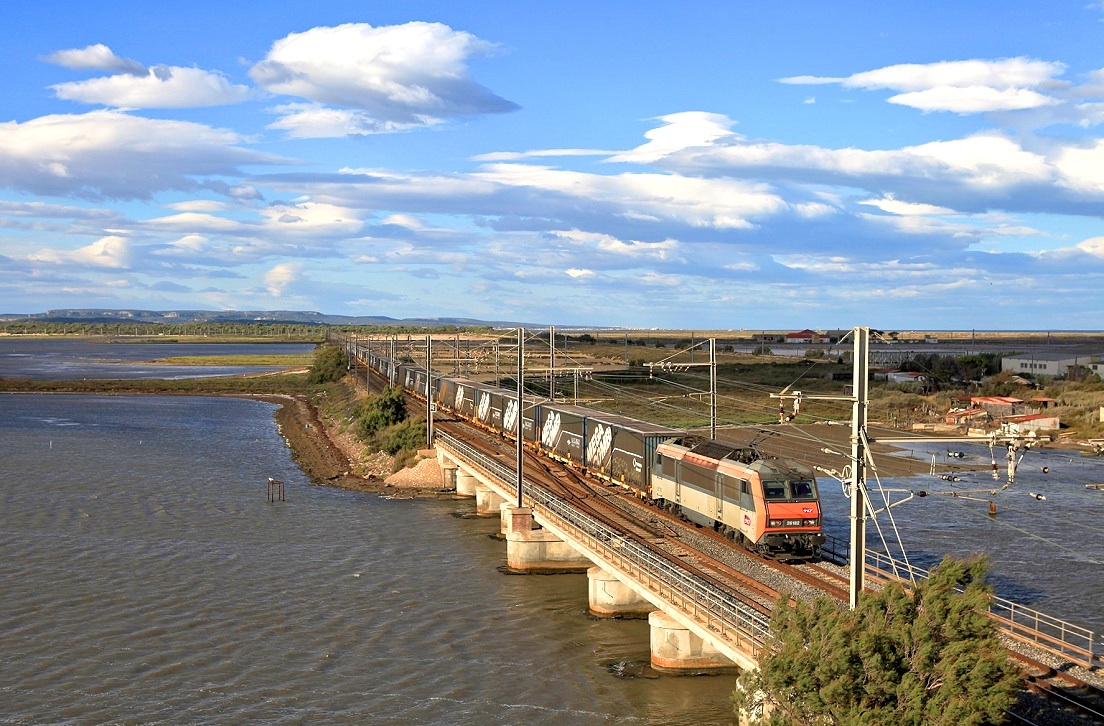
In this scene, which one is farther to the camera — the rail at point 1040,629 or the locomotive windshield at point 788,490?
the locomotive windshield at point 788,490

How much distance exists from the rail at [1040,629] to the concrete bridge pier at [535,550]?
546 inches

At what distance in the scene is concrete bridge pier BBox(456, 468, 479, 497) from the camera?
6719 cm

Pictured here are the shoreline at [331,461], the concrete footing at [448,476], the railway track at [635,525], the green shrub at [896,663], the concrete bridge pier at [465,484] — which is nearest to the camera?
the green shrub at [896,663]

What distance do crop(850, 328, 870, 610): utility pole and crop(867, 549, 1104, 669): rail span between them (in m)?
0.92

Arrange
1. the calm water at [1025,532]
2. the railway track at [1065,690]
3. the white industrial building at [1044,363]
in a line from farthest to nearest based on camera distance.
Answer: the white industrial building at [1044,363], the calm water at [1025,532], the railway track at [1065,690]

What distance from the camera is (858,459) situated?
22969 millimetres

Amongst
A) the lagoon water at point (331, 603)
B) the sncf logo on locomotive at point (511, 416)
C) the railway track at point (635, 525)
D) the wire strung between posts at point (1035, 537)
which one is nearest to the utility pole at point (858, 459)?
the railway track at point (635, 525)

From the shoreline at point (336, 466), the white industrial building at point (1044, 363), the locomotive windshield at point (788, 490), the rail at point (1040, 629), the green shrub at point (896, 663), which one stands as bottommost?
the shoreline at point (336, 466)

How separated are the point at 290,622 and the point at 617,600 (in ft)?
42.7

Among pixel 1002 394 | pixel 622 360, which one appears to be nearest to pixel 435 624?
pixel 1002 394

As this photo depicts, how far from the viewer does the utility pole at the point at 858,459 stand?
74.9ft

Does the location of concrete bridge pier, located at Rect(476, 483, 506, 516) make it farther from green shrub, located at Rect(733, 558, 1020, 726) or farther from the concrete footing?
green shrub, located at Rect(733, 558, 1020, 726)

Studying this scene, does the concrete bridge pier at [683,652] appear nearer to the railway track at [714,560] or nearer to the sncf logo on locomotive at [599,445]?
the railway track at [714,560]

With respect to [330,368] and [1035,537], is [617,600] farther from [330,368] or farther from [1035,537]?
[330,368]
